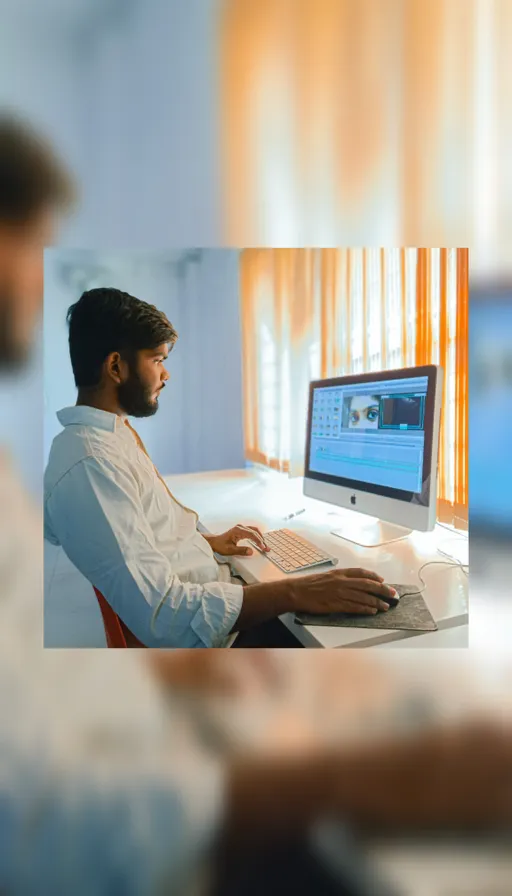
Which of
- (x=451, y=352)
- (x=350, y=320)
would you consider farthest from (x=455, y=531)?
(x=350, y=320)

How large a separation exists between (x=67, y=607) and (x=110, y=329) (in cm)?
62

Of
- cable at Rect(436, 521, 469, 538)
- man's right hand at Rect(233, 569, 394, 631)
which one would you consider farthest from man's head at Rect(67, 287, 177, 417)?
cable at Rect(436, 521, 469, 538)

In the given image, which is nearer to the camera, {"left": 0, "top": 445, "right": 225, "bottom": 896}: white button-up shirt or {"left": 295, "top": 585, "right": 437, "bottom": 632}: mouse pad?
{"left": 295, "top": 585, "right": 437, "bottom": 632}: mouse pad

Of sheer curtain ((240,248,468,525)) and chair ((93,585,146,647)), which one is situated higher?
sheer curtain ((240,248,468,525))

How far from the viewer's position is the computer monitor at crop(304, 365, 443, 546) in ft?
4.45

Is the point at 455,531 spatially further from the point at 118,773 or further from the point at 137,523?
the point at 118,773

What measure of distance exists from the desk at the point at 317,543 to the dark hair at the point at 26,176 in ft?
2.23

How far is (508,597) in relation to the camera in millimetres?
1482

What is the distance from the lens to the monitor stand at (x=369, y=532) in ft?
4.79

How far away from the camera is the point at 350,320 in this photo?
1.44 meters

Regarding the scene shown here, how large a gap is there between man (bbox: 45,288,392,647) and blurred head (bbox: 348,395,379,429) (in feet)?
1.05

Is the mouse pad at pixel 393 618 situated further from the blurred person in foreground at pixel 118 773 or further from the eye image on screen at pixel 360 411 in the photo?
the eye image on screen at pixel 360 411

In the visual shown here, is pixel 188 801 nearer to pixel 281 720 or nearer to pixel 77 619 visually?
pixel 281 720

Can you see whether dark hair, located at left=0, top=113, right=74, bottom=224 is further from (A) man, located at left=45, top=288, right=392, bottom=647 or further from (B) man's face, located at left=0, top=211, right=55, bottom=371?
(A) man, located at left=45, top=288, right=392, bottom=647
